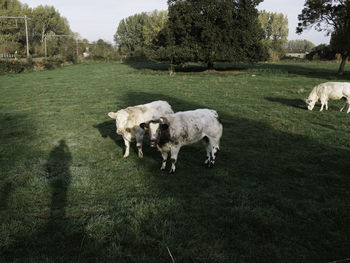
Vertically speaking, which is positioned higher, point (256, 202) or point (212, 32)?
point (212, 32)

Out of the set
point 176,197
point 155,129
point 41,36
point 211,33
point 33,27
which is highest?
point 33,27

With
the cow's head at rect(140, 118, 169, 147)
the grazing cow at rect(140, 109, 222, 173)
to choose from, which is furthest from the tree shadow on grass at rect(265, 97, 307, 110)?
the cow's head at rect(140, 118, 169, 147)

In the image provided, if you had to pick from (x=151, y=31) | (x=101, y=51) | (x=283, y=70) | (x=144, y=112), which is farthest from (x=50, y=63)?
(x=151, y=31)

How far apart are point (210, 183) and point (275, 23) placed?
118 metres

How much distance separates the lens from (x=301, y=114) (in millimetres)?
13633

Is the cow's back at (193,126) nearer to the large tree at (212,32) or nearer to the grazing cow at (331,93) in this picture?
the grazing cow at (331,93)

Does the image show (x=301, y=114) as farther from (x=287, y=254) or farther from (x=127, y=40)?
(x=127, y=40)

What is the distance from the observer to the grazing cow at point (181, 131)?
6398 millimetres

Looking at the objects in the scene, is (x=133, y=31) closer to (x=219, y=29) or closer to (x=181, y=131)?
(x=219, y=29)

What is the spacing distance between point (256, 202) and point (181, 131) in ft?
8.02

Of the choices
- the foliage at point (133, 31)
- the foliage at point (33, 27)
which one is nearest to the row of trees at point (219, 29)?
the foliage at point (33, 27)

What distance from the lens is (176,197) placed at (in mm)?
5711

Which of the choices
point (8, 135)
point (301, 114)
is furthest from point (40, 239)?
point (301, 114)

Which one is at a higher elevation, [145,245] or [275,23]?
[275,23]
